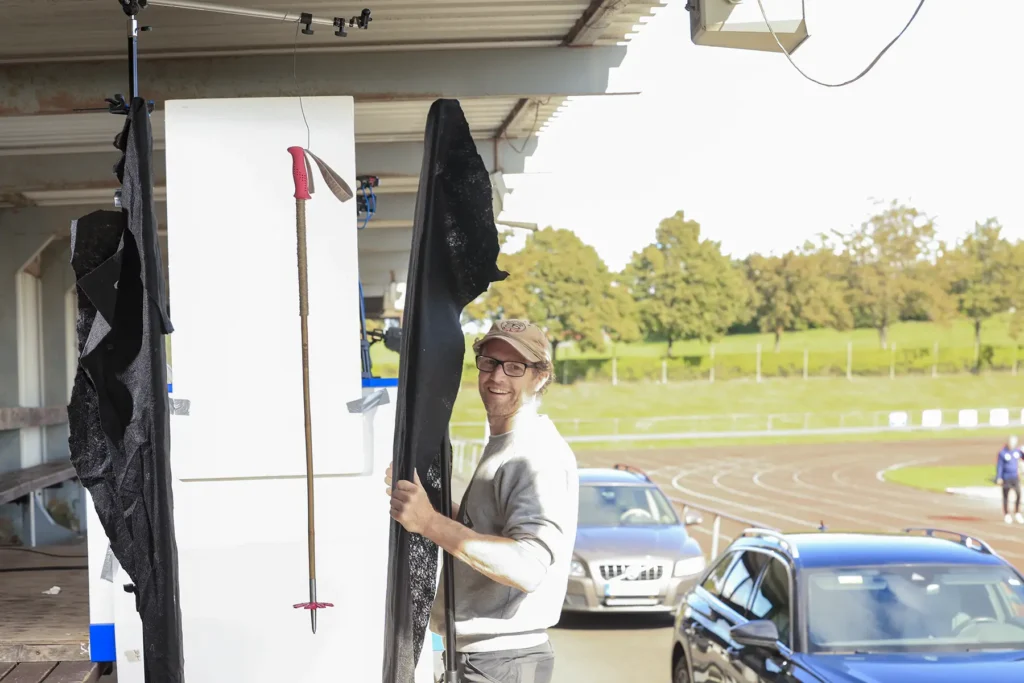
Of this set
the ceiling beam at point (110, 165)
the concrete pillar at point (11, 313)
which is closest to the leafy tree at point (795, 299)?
the concrete pillar at point (11, 313)

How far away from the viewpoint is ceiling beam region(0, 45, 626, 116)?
7.48m

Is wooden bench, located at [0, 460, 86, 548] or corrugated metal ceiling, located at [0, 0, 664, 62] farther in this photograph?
wooden bench, located at [0, 460, 86, 548]

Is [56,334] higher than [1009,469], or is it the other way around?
[56,334]

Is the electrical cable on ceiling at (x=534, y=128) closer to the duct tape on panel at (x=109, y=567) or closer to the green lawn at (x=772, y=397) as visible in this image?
the duct tape on panel at (x=109, y=567)

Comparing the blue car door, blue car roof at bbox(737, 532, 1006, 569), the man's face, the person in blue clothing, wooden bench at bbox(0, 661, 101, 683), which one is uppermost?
the man's face

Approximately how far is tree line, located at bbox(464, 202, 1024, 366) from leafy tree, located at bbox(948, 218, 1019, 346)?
7 centimetres

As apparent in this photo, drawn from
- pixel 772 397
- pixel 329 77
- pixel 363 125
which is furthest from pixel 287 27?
pixel 772 397

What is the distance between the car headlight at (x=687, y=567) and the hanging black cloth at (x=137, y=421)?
35.2 feet

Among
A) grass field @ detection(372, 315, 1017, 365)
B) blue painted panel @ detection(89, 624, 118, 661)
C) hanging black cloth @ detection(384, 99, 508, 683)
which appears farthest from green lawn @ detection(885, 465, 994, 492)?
hanging black cloth @ detection(384, 99, 508, 683)

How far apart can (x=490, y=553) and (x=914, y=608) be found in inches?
188

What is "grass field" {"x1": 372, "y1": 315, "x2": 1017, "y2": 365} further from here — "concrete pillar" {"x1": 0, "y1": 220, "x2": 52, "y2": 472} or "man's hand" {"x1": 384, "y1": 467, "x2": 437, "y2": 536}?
"man's hand" {"x1": 384, "y1": 467, "x2": 437, "y2": 536}

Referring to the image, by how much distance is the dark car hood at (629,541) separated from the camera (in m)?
13.6

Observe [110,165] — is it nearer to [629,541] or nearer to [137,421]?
[629,541]

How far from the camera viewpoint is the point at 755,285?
83.8m
